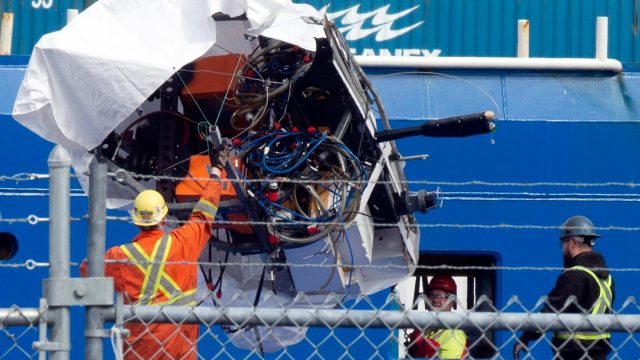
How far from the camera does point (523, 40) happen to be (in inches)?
337

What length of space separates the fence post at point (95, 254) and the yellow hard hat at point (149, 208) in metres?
1.85

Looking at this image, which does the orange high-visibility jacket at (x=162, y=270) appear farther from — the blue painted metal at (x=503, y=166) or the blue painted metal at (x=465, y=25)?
the blue painted metal at (x=465, y=25)

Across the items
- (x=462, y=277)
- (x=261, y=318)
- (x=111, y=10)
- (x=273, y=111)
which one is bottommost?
(x=462, y=277)

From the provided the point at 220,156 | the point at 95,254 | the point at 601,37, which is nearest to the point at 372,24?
the point at 601,37

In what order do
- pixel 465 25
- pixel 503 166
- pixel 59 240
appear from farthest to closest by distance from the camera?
pixel 465 25 < pixel 503 166 < pixel 59 240

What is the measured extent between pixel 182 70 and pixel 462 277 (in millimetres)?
3165

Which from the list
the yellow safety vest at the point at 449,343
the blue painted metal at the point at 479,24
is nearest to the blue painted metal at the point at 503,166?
the yellow safety vest at the point at 449,343

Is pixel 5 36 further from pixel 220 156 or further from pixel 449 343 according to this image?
pixel 449 343

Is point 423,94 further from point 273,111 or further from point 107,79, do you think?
point 107,79

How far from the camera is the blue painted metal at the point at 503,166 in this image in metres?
7.75

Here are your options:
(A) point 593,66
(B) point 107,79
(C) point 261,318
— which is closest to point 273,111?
(B) point 107,79

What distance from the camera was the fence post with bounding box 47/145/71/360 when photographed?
3.14m

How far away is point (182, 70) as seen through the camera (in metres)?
5.79

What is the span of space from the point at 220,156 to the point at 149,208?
17.8 inches
